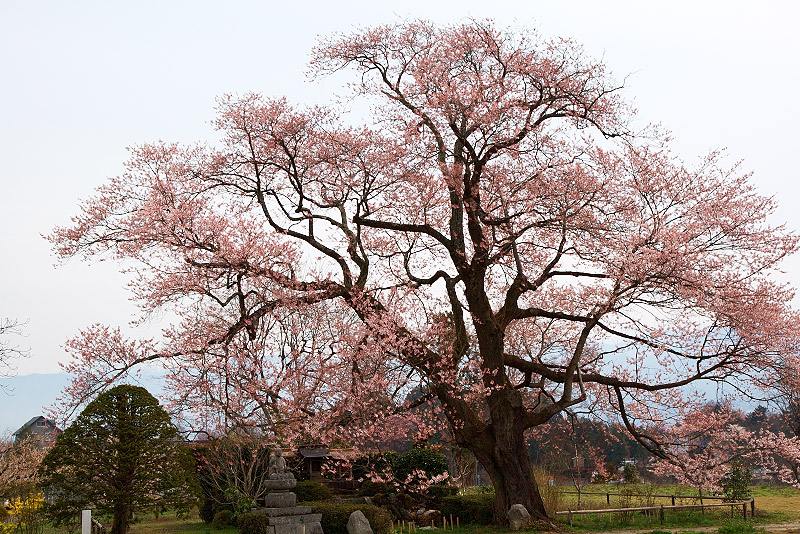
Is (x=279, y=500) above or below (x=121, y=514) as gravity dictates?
above

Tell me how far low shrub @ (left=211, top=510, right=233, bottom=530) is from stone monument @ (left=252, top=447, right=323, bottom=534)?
344 cm

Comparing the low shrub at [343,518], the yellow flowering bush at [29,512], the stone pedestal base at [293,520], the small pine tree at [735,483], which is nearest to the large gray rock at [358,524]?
the low shrub at [343,518]

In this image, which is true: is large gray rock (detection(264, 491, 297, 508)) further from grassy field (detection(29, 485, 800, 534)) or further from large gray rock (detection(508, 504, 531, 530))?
large gray rock (detection(508, 504, 531, 530))

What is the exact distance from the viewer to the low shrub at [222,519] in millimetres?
15391

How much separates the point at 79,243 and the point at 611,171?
1068 centimetres

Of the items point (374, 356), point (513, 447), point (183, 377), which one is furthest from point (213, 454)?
point (513, 447)

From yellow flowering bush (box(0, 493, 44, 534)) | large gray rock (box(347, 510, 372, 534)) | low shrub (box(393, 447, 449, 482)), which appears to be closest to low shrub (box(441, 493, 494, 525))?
low shrub (box(393, 447, 449, 482))

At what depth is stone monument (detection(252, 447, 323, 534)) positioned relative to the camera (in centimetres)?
1202

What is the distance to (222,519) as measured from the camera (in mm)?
15422

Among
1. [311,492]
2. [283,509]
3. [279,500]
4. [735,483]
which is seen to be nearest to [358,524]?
[283,509]

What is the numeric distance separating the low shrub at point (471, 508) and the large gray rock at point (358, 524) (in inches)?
106

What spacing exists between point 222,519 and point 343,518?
379 centimetres

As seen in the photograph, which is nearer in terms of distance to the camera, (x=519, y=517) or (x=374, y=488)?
(x=519, y=517)

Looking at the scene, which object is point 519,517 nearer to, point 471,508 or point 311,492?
point 471,508
